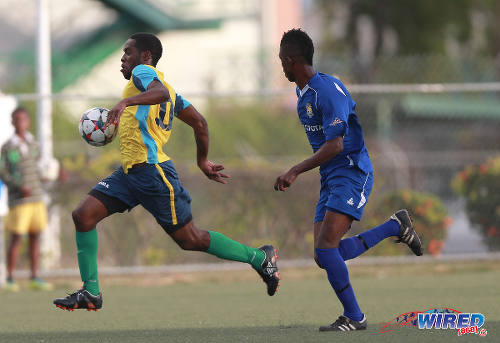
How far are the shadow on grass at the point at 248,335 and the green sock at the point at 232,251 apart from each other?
1.83 ft

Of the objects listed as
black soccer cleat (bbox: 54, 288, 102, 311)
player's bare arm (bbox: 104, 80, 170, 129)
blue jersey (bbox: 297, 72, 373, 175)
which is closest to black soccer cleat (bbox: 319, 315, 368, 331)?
blue jersey (bbox: 297, 72, 373, 175)

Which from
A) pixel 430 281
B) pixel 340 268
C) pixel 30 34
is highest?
pixel 30 34

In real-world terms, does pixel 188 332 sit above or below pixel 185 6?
below

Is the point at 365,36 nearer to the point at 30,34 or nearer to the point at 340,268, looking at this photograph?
the point at 30,34

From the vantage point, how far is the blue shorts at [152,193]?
7285 millimetres

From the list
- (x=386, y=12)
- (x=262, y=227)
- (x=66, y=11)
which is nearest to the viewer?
(x=262, y=227)

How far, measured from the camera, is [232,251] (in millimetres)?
7617

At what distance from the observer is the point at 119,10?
2373cm

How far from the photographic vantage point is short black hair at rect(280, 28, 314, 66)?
695 centimetres

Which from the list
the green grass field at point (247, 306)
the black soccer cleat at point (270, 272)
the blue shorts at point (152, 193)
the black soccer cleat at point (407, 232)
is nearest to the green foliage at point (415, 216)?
the green grass field at point (247, 306)

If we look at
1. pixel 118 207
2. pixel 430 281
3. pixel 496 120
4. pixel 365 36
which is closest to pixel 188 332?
pixel 118 207

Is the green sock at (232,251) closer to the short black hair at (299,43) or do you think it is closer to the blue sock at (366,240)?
the blue sock at (366,240)

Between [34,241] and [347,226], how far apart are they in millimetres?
5221

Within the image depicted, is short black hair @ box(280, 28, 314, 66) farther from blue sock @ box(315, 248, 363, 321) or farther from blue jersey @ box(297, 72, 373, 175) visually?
blue sock @ box(315, 248, 363, 321)
